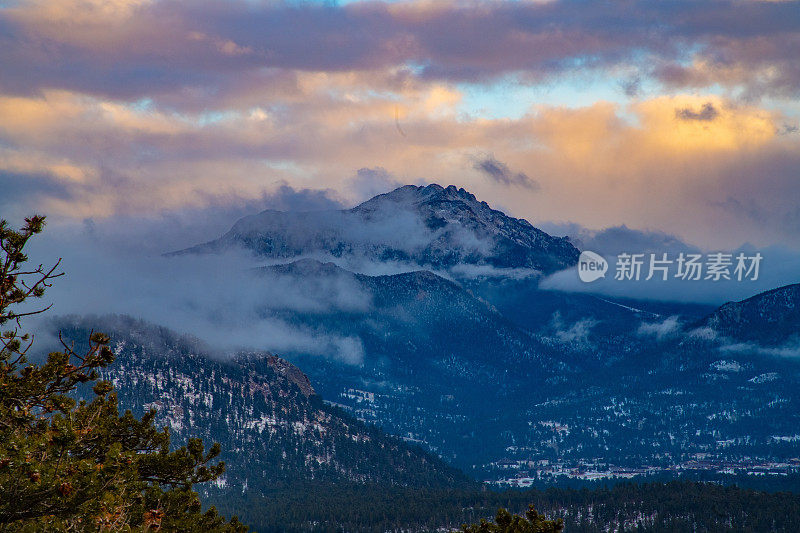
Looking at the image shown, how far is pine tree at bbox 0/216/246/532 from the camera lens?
30188 millimetres

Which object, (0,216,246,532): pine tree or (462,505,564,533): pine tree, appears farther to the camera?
(462,505,564,533): pine tree

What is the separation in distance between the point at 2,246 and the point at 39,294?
91.3 inches

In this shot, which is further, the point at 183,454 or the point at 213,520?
the point at 213,520

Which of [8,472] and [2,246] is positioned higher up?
[2,246]

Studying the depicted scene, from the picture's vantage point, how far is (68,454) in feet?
128

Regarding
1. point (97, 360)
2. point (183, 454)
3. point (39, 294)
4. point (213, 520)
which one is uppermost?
point (39, 294)

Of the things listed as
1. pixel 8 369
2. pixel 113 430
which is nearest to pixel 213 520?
pixel 113 430

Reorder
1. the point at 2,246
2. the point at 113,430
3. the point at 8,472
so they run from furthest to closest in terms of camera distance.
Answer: the point at 113,430
the point at 2,246
the point at 8,472

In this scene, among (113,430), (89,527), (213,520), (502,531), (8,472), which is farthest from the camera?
(213,520)

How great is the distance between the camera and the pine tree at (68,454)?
99.0 ft

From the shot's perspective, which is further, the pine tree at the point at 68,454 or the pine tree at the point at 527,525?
the pine tree at the point at 527,525

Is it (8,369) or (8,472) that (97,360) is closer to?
(8,369)

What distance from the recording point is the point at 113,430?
153ft

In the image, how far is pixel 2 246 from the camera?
3547 cm
